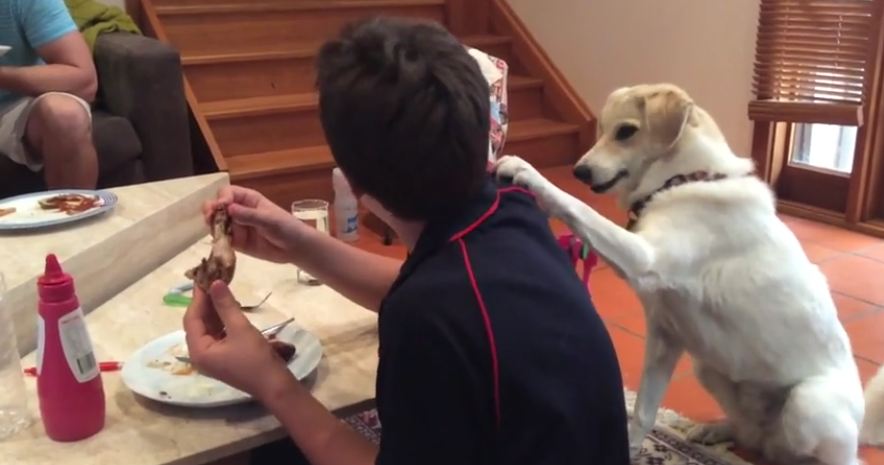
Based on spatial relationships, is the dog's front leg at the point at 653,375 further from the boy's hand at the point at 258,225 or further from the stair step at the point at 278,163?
the stair step at the point at 278,163

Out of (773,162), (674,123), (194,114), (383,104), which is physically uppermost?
(383,104)

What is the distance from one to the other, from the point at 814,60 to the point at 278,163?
2040mm

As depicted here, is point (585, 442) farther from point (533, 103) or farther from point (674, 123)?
point (533, 103)

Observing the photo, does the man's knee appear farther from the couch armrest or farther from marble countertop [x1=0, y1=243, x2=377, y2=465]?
marble countertop [x1=0, y1=243, x2=377, y2=465]

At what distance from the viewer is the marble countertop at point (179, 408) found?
104cm

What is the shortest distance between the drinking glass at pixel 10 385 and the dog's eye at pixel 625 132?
1.13 meters

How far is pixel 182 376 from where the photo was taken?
1182 mm

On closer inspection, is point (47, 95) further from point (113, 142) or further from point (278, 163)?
point (278, 163)

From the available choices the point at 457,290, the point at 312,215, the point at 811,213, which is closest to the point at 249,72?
the point at 312,215

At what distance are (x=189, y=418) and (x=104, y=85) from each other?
2230 mm

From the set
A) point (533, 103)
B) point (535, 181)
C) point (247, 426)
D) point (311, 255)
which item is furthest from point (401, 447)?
point (533, 103)

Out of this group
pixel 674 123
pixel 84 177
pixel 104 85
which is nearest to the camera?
pixel 674 123

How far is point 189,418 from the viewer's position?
1112 mm

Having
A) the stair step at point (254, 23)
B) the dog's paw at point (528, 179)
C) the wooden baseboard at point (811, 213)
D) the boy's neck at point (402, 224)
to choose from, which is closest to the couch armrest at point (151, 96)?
the stair step at point (254, 23)
